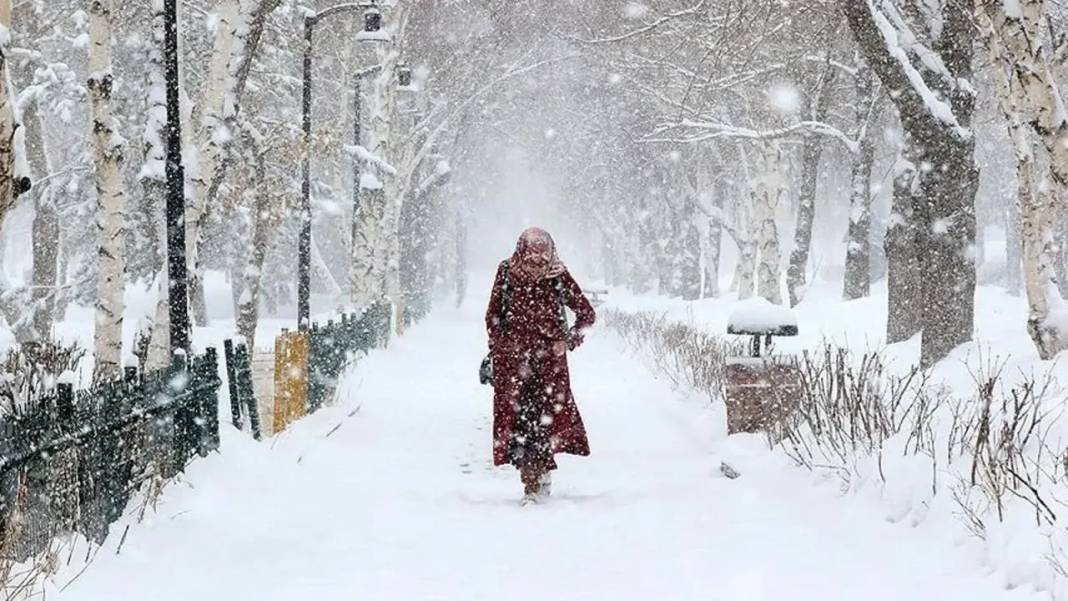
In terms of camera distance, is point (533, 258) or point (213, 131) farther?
point (213, 131)

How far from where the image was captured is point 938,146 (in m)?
9.48

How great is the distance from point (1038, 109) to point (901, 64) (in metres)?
2.41

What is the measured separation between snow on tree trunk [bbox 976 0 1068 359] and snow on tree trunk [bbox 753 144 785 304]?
13.6 m

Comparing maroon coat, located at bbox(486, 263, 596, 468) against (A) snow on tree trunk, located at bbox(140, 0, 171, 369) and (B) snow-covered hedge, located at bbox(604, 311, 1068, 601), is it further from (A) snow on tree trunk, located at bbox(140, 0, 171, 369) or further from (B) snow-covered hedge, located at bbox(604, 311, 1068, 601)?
(A) snow on tree trunk, located at bbox(140, 0, 171, 369)

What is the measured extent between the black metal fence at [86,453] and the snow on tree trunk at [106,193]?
382 cm

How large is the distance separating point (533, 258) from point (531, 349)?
0.65 meters

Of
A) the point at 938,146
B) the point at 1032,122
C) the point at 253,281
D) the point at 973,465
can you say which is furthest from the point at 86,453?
the point at 253,281

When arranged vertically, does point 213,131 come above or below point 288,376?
above

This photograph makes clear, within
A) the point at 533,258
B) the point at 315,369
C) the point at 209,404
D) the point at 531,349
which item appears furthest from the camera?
the point at 315,369

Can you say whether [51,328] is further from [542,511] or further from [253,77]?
[542,511]

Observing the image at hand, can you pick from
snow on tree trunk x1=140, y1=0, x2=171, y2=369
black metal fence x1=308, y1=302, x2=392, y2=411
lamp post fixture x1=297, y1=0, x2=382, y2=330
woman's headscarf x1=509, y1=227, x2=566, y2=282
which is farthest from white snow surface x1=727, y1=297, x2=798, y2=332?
lamp post fixture x1=297, y1=0, x2=382, y2=330

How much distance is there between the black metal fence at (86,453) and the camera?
4125mm

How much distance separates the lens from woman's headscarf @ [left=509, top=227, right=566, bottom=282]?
22.2 feet

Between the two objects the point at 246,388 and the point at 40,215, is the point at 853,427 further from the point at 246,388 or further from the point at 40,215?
the point at 40,215
